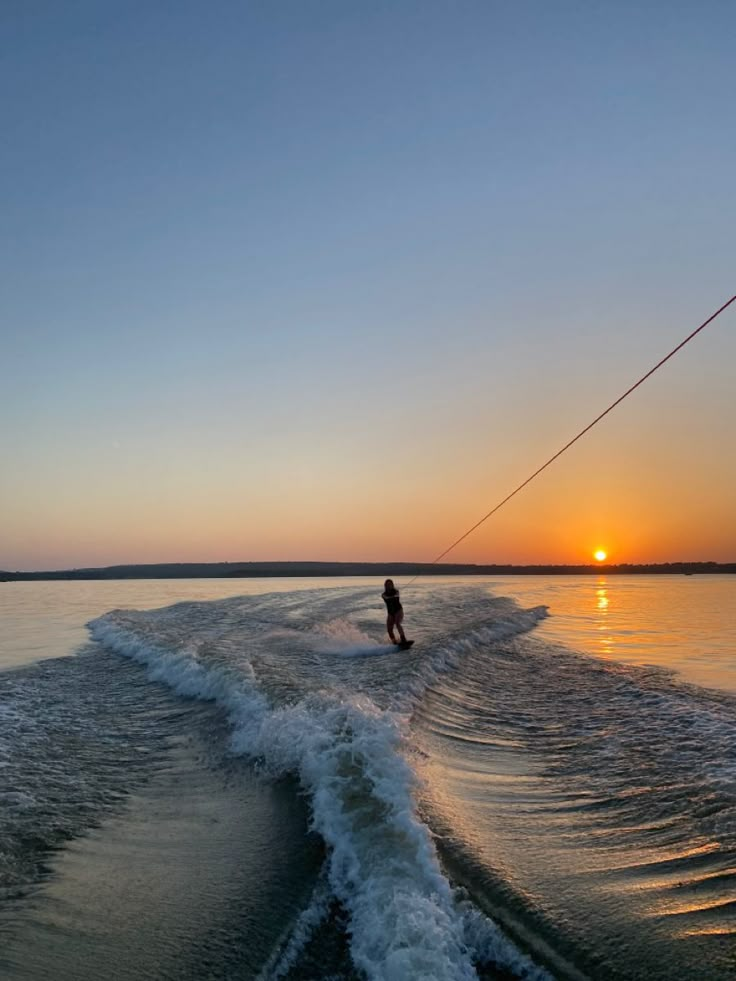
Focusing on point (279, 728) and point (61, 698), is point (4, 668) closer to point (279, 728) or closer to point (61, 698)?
point (61, 698)

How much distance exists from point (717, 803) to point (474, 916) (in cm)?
343

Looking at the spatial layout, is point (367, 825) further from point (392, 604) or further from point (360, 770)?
point (392, 604)

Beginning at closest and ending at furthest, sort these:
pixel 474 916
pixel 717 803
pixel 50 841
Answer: pixel 474 916, pixel 50 841, pixel 717 803

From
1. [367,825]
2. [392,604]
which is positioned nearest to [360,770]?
[367,825]

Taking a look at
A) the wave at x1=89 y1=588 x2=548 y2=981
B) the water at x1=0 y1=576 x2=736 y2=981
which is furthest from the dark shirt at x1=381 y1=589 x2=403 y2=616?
the water at x1=0 y1=576 x2=736 y2=981

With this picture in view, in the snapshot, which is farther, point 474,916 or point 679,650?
point 679,650

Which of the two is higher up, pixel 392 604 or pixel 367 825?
pixel 392 604

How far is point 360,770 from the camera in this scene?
6.61 meters

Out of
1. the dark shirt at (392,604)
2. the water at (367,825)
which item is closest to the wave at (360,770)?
the water at (367,825)

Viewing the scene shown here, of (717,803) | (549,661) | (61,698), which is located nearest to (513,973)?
(717,803)

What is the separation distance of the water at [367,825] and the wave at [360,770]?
24 millimetres

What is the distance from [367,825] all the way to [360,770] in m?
1.12

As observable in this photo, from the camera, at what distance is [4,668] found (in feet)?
48.5

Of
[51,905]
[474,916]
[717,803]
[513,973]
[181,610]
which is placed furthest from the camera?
[181,610]
